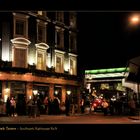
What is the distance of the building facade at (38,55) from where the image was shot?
111ft

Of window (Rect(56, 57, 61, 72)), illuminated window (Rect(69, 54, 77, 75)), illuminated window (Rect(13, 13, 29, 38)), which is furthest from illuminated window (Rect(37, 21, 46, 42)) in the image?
illuminated window (Rect(69, 54, 77, 75))

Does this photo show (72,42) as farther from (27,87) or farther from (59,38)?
(27,87)

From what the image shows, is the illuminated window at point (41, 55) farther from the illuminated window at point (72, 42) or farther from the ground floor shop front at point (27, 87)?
the illuminated window at point (72, 42)

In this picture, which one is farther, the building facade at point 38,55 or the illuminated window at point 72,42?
the illuminated window at point 72,42

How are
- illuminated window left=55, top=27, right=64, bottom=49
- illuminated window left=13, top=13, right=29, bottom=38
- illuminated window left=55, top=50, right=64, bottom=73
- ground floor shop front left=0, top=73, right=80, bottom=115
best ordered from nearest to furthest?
1. ground floor shop front left=0, top=73, right=80, bottom=115
2. illuminated window left=13, top=13, right=29, bottom=38
3. illuminated window left=55, top=50, right=64, bottom=73
4. illuminated window left=55, top=27, right=64, bottom=49

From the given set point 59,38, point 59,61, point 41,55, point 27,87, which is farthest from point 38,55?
point 59,38

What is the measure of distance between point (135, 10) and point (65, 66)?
36.0 m

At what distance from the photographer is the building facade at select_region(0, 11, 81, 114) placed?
33750mm

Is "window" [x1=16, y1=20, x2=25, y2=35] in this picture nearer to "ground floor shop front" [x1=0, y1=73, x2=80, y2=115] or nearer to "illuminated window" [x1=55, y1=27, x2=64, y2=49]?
"ground floor shop front" [x1=0, y1=73, x2=80, y2=115]

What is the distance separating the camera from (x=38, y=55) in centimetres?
3775

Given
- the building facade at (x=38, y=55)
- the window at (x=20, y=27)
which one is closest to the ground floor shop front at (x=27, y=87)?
the building facade at (x=38, y=55)

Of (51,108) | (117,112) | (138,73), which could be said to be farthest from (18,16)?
(138,73)
